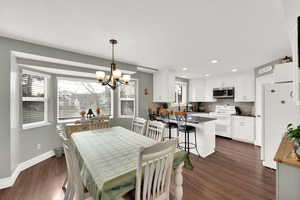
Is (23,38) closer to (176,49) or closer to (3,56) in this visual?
(3,56)

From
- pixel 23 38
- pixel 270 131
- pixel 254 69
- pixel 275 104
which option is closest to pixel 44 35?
pixel 23 38

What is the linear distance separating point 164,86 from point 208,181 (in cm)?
285

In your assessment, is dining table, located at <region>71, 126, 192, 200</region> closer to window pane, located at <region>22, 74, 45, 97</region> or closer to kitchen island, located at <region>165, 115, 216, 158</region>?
kitchen island, located at <region>165, 115, 216, 158</region>

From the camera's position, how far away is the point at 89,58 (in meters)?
2.89

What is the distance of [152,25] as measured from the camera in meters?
1.76

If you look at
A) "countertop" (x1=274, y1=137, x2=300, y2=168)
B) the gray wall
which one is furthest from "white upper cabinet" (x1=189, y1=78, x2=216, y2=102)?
"countertop" (x1=274, y1=137, x2=300, y2=168)

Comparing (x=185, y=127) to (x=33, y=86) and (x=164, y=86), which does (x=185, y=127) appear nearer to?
(x=164, y=86)

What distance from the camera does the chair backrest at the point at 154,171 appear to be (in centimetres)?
100

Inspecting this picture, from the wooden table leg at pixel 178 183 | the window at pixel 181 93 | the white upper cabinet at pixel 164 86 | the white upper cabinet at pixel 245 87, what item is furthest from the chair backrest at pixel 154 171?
the window at pixel 181 93

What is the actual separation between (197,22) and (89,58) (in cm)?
233

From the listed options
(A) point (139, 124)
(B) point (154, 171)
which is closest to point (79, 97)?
(A) point (139, 124)

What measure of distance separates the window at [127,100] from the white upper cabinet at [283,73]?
133 inches

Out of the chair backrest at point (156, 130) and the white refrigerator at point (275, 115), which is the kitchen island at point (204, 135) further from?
the chair backrest at point (156, 130)

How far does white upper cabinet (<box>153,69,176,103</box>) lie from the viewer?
4.26m
